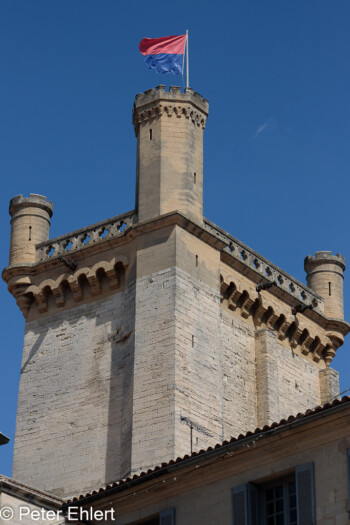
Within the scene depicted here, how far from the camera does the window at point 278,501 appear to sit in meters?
21.9

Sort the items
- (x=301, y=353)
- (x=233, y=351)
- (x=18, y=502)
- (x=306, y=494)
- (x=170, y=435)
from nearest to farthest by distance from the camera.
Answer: (x=306, y=494)
(x=18, y=502)
(x=170, y=435)
(x=233, y=351)
(x=301, y=353)

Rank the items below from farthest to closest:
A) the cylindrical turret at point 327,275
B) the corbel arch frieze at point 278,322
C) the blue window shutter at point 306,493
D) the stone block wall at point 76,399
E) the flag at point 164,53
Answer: the cylindrical turret at point 327,275 → the flag at point 164,53 → the corbel arch frieze at point 278,322 → the stone block wall at point 76,399 → the blue window shutter at point 306,493

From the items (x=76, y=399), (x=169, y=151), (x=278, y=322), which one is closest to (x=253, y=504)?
(x=76, y=399)

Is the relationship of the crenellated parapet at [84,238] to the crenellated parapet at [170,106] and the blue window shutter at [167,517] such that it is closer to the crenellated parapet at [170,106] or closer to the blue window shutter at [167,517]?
the crenellated parapet at [170,106]

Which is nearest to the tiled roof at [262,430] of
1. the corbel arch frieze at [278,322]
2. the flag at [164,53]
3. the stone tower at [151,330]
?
the stone tower at [151,330]

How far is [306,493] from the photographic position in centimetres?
2194

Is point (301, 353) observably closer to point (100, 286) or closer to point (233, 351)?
point (233, 351)

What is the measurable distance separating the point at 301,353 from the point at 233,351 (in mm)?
4077

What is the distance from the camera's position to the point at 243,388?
124 ft

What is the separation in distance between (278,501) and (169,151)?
54.2 feet

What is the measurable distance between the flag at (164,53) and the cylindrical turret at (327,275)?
789 cm

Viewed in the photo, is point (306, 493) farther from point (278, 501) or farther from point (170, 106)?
point (170, 106)

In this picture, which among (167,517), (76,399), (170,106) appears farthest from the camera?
(170,106)

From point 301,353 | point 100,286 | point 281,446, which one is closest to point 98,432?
point 100,286
